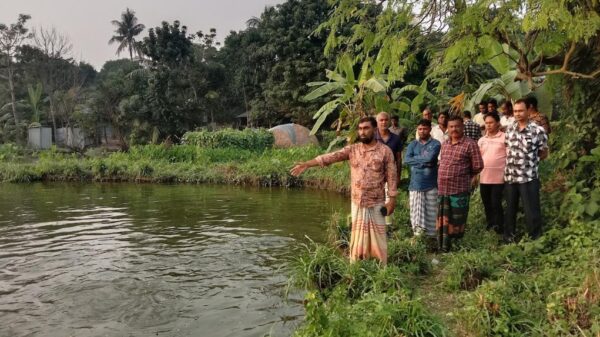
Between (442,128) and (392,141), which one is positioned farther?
Answer: (442,128)

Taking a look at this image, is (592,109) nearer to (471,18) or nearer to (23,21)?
(471,18)

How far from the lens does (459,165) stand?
228 inches

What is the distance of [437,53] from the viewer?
21.2 ft

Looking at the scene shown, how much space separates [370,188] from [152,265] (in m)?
3.44

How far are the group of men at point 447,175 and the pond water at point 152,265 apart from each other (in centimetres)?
126

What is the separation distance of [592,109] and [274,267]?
4457mm

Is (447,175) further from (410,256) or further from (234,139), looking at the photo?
(234,139)

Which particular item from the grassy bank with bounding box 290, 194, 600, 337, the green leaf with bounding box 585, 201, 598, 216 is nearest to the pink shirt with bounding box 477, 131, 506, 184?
the grassy bank with bounding box 290, 194, 600, 337

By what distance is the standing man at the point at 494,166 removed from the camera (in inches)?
234

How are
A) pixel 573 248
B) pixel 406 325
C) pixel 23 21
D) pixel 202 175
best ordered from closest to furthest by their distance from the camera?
1. pixel 406 325
2. pixel 573 248
3. pixel 202 175
4. pixel 23 21

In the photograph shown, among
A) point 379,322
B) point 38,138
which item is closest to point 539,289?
point 379,322

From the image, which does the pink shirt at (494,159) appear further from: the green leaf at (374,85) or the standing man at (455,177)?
the green leaf at (374,85)

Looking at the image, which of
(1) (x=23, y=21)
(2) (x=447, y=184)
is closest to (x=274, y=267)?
(2) (x=447, y=184)

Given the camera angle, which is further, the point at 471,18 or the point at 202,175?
the point at 202,175
